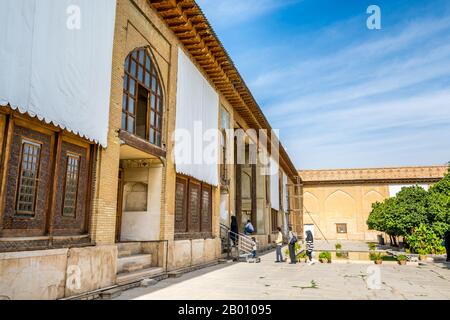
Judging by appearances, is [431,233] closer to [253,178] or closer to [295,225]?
[253,178]

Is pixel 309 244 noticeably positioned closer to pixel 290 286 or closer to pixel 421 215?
pixel 290 286

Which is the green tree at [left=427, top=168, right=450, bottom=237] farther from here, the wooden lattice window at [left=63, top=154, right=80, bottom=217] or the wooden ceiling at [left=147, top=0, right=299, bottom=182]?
the wooden lattice window at [left=63, top=154, right=80, bottom=217]

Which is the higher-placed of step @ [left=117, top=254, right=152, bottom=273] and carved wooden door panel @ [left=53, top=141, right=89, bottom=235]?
carved wooden door panel @ [left=53, top=141, right=89, bottom=235]

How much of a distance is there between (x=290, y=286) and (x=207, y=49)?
26.2 feet

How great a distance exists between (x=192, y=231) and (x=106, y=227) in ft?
16.3

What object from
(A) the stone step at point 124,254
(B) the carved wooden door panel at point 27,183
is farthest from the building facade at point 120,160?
(A) the stone step at point 124,254

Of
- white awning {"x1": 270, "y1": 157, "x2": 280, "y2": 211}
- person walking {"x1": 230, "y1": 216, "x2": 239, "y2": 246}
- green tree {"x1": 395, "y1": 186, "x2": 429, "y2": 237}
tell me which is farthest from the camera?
white awning {"x1": 270, "y1": 157, "x2": 280, "y2": 211}

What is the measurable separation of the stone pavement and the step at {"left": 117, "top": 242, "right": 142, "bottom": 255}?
116cm

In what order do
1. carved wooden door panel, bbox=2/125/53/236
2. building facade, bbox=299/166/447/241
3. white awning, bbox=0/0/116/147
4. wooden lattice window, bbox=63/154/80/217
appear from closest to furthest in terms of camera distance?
white awning, bbox=0/0/116/147 < carved wooden door panel, bbox=2/125/53/236 < wooden lattice window, bbox=63/154/80/217 < building facade, bbox=299/166/447/241

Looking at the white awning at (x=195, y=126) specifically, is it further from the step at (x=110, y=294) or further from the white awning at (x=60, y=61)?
the step at (x=110, y=294)

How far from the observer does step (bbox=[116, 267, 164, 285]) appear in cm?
750

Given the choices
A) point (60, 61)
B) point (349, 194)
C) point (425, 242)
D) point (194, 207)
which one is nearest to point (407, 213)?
point (425, 242)

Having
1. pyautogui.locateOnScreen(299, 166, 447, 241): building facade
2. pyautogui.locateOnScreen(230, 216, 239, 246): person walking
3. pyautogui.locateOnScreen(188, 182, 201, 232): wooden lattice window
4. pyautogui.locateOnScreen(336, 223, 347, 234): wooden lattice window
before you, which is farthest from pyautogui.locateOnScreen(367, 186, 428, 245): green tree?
pyautogui.locateOnScreen(336, 223, 347, 234): wooden lattice window

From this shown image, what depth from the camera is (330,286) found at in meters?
8.20
